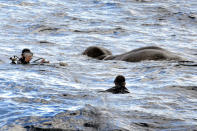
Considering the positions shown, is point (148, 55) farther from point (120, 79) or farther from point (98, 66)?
point (120, 79)

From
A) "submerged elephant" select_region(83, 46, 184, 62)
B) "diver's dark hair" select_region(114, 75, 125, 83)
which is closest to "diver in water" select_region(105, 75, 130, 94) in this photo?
"diver's dark hair" select_region(114, 75, 125, 83)

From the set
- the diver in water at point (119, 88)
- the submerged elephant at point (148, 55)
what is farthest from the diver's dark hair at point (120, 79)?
the submerged elephant at point (148, 55)

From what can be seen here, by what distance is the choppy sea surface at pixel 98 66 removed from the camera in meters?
8.07

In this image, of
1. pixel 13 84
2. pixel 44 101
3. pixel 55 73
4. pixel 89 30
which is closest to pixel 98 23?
pixel 89 30

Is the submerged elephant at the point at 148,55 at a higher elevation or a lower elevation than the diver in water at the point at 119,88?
higher

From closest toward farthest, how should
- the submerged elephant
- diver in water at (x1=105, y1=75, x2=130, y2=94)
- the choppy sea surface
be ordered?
the choppy sea surface < diver in water at (x1=105, y1=75, x2=130, y2=94) < the submerged elephant

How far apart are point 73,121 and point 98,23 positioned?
20039mm

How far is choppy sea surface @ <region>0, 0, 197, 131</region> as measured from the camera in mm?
8070

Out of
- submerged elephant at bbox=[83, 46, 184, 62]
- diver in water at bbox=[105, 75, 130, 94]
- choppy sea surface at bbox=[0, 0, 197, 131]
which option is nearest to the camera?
choppy sea surface at bbox=[0, 0, 197, 131]

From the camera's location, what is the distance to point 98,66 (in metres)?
15.1

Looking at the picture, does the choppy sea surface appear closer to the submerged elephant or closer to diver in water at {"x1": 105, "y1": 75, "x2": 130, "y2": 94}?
diver in water at {"x1": 105, "y1": 75, "x2": 130, "y2": 94}

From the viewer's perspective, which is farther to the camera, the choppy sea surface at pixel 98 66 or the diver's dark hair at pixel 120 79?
the diver's dark hair at pixel 120 79

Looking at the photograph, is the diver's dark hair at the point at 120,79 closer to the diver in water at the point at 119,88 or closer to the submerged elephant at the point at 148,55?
the diver in water at the point at 119,88

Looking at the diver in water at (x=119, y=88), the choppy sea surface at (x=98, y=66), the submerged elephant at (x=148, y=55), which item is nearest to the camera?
the choppy sea surface at (x=98, y=66)
